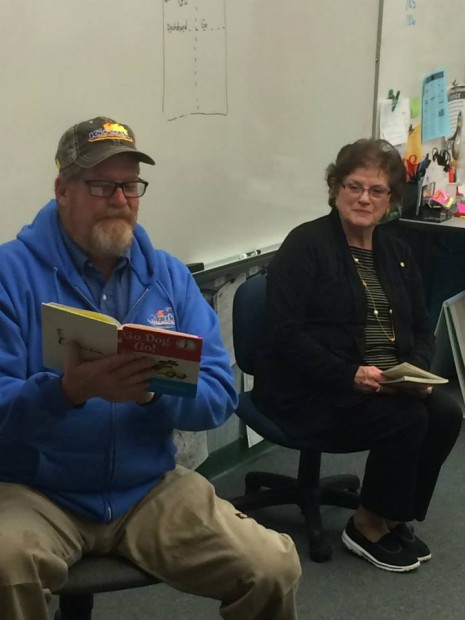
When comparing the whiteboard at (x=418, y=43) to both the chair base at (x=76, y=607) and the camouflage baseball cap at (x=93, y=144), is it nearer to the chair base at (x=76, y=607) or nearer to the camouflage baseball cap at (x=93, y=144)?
the camouflage baseball cap at (x=93, y=144)

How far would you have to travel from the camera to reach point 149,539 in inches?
54.1

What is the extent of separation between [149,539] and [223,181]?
1169 mm

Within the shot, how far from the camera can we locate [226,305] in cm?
235

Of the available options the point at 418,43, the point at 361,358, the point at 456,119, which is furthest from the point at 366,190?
the point at 456,119

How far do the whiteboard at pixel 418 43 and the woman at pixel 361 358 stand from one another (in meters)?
1.02

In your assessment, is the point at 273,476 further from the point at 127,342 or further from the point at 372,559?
the point at 127,342

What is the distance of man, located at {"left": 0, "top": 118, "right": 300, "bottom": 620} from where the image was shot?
1.27 meters

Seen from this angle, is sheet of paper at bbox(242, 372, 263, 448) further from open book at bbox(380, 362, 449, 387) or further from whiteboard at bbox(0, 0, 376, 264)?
open book at bbox(380, 362, 449, 387)

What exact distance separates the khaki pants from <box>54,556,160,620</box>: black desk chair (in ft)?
0.05

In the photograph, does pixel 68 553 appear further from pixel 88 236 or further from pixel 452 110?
pixel 452 110

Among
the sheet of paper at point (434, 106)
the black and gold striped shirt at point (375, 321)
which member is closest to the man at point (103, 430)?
the black and gold striped shirt at point (375, 321)

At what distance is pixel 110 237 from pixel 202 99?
29.7 inches

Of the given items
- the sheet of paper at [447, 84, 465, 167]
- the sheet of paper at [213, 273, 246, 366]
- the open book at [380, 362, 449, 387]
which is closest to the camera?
the open book at [380, 362, 449, 387]

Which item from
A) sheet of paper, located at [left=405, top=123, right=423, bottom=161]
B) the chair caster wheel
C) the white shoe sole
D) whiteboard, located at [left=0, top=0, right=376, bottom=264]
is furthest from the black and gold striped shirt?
sheet of paper, located at [left=405, top=123, right=423, bottom=161]
